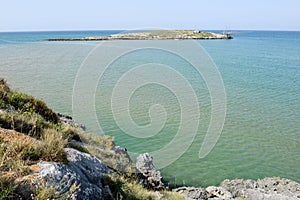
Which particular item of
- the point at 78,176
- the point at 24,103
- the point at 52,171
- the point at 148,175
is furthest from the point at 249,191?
the point at 24,103

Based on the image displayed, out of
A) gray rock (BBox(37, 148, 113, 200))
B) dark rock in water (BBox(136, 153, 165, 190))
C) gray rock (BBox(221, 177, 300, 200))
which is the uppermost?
gray rock (BBox(37, 148, 113, 200))

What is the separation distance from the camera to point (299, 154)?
17094mm

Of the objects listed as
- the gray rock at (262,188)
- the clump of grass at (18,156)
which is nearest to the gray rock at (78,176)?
the clump of grass at (18,156)

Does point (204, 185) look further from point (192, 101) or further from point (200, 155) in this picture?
point (192, 101)

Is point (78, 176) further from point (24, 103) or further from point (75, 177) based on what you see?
point (24, 103)

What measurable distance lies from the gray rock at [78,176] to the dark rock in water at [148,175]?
372cm

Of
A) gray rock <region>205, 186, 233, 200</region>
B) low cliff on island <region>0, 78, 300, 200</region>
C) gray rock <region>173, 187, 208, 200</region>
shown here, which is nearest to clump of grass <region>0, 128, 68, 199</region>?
low cliff on island <region>0, 78, 300, 200</region>

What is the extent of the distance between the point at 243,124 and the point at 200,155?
6.76m

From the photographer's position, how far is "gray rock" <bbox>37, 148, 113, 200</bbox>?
16.1 ft

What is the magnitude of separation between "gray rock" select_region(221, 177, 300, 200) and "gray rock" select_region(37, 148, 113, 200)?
22.3ft

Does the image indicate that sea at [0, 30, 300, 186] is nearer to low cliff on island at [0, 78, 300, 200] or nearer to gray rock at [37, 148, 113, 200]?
low cliff on island at [0, 78, 300, 200]

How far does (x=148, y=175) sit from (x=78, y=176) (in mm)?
6239

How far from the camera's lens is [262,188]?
41.9 ft

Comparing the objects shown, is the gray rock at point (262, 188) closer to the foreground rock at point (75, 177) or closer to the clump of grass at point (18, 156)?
the foreground rock at point (75, 177)
